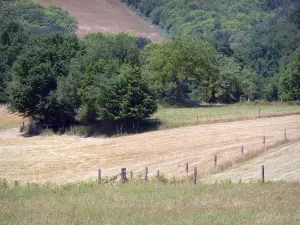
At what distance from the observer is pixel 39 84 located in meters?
67.8

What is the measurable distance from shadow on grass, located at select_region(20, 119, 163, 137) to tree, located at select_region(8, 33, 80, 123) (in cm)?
194

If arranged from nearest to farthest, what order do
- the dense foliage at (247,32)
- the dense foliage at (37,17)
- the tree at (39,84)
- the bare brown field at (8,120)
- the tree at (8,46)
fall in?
the tree at (39,84), the bare brown field at (8,120), the tree at (8,46), the dense foliage at (247,32), the dense foliage at (37,17)

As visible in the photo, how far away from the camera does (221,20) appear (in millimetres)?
186125

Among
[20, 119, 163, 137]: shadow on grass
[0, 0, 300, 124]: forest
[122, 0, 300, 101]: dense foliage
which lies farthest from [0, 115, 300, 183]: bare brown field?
[122, 0, 300, 101]: dense foliage

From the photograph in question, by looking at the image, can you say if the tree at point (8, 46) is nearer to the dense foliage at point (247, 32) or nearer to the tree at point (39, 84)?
the tree at point (39, 84)

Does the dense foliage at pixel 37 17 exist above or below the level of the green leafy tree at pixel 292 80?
above

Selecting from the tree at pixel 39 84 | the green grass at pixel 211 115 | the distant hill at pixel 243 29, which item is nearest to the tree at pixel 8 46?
the tree at pixel 39 84

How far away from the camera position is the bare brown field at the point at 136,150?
125ft

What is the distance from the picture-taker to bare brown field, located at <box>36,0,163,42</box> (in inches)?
6314

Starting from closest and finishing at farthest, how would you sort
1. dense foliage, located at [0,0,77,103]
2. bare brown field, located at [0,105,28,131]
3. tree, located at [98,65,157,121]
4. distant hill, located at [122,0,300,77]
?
tree, located at [98,65,157,121]
bare brown field, located at [0,105,28,131]
distant hill, located at [122,0,300,77]
dense foliage, located at [0,0,77,103]

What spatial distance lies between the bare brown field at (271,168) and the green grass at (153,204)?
4.04m

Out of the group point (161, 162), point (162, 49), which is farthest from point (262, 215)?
point (162, 49)

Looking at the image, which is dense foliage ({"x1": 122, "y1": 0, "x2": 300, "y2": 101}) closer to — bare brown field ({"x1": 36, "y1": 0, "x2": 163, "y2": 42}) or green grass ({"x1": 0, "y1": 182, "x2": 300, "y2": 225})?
bare brown field ({"x1": 36, "y1": 0, "x2": 163, "y2": 42})

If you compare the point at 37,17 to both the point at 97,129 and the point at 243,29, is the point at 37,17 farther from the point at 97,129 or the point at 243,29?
the point at 97,129
